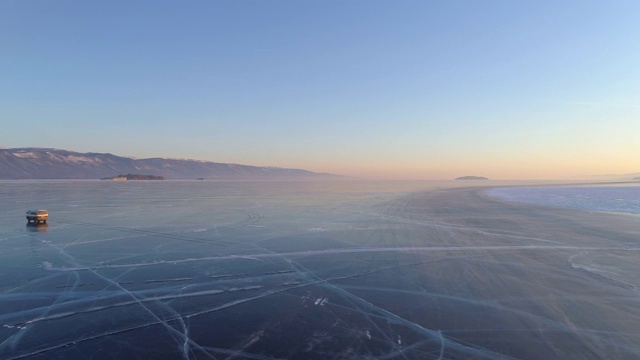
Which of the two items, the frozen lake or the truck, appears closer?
the frozen lake

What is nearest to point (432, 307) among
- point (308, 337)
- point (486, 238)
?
point (308, 337)

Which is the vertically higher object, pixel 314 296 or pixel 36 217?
pixel 36 217

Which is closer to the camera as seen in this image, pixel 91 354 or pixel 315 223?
pixel 91 354

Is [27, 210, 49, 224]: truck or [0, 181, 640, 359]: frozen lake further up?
[27, 210, 49, 224]: truck

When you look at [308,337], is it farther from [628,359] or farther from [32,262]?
[32,262]

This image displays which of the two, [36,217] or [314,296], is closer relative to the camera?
[314,296]

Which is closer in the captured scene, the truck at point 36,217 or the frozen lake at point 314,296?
the frozen lake at point 314,296

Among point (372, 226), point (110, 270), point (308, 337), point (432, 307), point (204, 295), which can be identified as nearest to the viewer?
point (308, 337)

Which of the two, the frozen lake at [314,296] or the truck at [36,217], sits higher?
the truck at [36,217]
